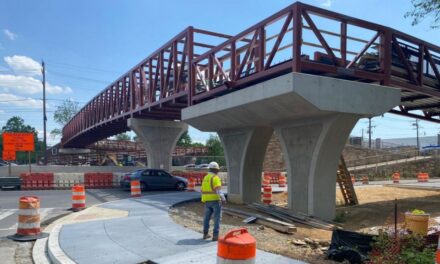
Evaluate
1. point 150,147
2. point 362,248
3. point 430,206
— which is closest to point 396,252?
point 362,248

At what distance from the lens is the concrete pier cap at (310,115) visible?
1222 cm

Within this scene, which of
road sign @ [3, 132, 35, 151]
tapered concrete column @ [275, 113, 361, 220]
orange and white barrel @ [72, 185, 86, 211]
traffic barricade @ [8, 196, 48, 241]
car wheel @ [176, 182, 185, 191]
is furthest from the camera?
road sign @ [3, 132, 35, 151]

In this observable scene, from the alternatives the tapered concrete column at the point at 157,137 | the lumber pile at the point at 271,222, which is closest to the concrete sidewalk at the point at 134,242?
the lumber pile at the point at 271,222

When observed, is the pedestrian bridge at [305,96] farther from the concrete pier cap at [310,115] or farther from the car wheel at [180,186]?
the car wheel at [180,186]

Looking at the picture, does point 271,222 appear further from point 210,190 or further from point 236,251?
point 236,251

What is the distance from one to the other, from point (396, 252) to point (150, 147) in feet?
94.4

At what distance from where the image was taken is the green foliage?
6.01m

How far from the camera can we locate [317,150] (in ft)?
44.1

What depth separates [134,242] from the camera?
29.3 feet

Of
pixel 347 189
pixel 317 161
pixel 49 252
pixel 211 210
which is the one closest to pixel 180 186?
pixel 347 189

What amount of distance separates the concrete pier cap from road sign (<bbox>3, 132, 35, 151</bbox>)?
19.1 meters

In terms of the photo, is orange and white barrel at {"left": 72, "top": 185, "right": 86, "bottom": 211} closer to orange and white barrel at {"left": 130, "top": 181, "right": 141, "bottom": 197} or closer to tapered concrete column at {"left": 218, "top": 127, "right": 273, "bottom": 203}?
orange and white barrel at {"left": 130, "top": 181, "right": 141, "bottom": 197}

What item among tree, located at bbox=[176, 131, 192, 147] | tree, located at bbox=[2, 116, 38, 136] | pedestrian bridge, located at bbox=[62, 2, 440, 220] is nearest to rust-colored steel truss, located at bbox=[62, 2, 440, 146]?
pedestrian bridge, located at bbox=[62, 2, 440, 220]

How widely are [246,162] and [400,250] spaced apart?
11.8 m
